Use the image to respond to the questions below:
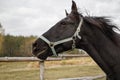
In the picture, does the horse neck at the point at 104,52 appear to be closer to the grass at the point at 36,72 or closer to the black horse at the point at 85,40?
the black horse at the point at 85,40

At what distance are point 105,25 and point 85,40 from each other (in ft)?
1.41

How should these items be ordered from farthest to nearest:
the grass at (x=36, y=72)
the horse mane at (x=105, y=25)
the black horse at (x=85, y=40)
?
the grass at (x=36, y=72), the horse mane at (x=105, y=25), the black horse at (x=85, y=40)

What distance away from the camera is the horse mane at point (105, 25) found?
212 inches

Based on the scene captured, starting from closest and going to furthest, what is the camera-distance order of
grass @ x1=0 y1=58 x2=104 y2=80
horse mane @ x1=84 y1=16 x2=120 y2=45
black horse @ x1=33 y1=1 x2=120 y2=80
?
black horse @ x1=33 y1=1 x2=120 y2=80, horse mane @ x1=84 y1=16 x2=120 y2=45, grass @ x1=0 y1=58 x2=104 y2=80

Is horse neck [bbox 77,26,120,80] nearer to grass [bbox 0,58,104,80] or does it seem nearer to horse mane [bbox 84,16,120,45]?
horse mane [bbox 84,16,120,45]

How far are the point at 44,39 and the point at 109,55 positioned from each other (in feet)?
3.57

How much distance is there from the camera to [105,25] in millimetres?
5430

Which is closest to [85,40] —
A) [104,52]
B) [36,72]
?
[104,52]

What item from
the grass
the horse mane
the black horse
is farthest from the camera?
the grass

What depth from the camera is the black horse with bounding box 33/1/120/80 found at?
526cm

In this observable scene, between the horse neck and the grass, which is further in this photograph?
the grass

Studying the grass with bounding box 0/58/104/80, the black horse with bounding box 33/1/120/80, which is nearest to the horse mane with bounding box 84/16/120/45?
the black horse with bounding box 33/1/120/80

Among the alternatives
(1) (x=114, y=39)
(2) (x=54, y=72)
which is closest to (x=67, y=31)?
(1) (x=114, y=39)

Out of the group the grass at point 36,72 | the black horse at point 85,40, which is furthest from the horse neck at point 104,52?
the grass at point 36,72
